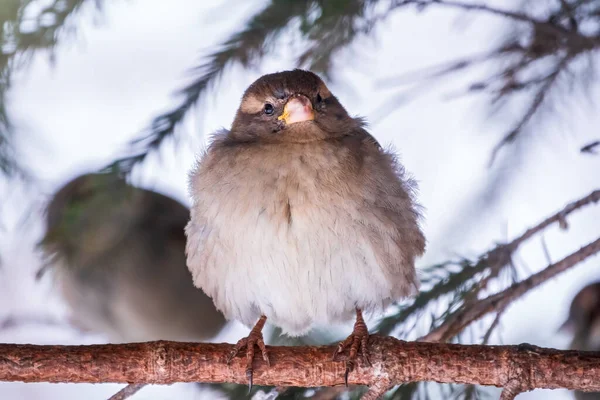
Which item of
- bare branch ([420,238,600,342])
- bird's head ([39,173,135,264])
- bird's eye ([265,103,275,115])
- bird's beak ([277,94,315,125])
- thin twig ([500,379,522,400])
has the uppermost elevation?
bird's eye ([265,103,275,115])

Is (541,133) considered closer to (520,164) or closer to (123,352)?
(520,164)

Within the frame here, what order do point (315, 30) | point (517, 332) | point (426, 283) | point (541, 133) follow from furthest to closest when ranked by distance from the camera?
1. point (517, 332)
2. point (541, 133)
3. point (426, 283)
4. point (315, 30)

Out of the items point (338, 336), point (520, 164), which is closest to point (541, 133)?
point (520, 164)

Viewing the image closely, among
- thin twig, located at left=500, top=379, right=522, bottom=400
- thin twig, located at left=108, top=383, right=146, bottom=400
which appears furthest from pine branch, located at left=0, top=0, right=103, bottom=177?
thin twig, located at left=500, top=379, right=522, bottom=400

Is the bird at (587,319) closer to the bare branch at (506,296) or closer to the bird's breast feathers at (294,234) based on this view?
the bare branch at (506,296)

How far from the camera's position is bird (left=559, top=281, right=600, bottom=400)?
121 centimetres

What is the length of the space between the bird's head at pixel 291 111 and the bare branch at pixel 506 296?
402mm

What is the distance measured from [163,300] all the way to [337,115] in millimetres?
483

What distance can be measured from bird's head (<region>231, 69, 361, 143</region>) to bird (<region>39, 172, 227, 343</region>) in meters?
0.22

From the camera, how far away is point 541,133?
58.2 inches

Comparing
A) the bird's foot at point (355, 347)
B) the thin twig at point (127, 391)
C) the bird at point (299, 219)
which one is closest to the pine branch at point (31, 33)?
the bird at point (299, 219)

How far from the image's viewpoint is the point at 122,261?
1.24 meters

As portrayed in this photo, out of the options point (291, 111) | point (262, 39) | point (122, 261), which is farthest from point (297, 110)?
point (122, 261)

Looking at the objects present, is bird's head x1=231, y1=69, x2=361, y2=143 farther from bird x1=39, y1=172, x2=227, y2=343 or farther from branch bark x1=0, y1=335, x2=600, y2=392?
branch bark x1=0, y1=335, x2=600, y2=392
